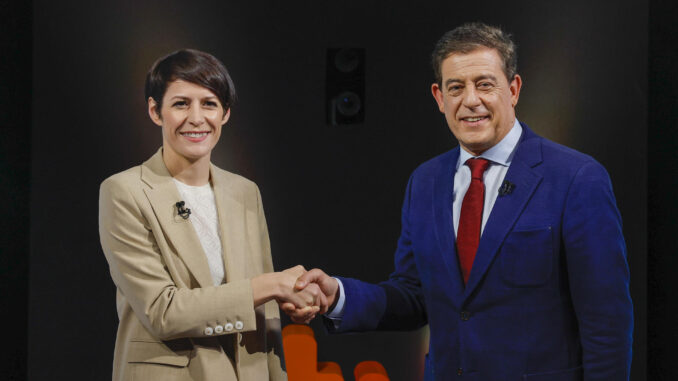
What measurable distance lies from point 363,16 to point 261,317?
1.56m

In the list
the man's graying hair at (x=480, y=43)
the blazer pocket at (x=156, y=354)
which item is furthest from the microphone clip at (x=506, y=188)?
the blazer pocket at (x=156, y=354)

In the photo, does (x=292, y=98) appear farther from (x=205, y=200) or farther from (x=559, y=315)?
(x=559, y=315)

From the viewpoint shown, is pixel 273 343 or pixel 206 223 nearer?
pixel 206 223

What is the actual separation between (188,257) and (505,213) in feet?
3.70

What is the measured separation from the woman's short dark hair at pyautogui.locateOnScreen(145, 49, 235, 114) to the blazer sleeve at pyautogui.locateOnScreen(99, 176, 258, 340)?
0.41 metres

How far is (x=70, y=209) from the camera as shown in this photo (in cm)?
294

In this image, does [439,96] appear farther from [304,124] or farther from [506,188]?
[304,124]

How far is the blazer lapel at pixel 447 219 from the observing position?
229 cm

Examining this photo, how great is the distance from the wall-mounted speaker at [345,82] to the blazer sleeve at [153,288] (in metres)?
1.18

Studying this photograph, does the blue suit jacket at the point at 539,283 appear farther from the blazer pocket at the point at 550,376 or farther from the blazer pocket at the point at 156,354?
the blazer pocket at the point at 156,354

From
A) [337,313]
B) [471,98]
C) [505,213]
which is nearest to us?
[505,213]

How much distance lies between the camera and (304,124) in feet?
10.2

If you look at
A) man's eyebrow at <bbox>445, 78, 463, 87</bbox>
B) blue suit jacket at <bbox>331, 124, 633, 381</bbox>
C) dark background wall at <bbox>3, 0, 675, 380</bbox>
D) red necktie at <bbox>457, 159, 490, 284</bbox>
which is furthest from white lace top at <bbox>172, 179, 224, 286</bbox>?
man's eyebrow at <bbox>445, 78, 463, 87</bbox>

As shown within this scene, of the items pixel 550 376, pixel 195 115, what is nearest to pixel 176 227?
pixel 195 115
